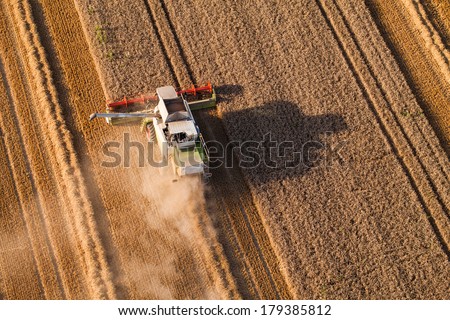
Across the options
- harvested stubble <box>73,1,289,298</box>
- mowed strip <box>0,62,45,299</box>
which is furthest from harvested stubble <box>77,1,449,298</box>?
mowed strip <box>0,62,45,299</box>

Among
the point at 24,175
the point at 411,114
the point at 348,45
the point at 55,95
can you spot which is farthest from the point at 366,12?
the point at 24,175

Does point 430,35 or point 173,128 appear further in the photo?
point 430,35

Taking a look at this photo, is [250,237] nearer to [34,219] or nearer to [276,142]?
[276,142]

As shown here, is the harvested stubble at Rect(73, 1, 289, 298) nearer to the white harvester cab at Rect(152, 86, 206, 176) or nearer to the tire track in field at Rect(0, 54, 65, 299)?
the white harvester cab at Rect(152, 86, 206, 176)

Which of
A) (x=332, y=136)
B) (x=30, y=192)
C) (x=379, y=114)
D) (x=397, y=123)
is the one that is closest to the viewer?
(x=30, y=192)

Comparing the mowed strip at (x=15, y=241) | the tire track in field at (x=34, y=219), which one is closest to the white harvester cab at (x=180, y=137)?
the tire track in field at (x=34, y=219)

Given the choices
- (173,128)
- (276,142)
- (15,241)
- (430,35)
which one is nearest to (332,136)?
(276,142)
